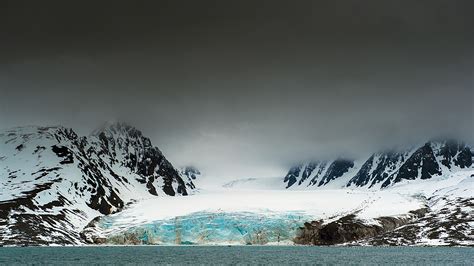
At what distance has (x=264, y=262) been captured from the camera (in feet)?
407

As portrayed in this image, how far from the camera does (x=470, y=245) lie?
198125 millimetres

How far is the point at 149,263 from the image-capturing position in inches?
4759

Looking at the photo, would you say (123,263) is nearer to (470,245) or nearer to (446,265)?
(446,265)

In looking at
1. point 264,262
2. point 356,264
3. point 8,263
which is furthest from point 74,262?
point 356,264

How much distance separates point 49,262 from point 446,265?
79.2 m

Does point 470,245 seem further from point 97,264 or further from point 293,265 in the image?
point 97,264

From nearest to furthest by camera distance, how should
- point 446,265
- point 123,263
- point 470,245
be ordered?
point 446,265
point 123,263
point 470,245

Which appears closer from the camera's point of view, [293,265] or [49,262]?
[293,265]

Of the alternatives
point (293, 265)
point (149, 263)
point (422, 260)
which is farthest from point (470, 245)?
point (149, 263)

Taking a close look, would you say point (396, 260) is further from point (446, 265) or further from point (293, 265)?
point (293, 265)

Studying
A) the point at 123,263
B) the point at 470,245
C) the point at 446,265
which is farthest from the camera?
the point at 470,245

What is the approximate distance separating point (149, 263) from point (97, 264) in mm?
10267

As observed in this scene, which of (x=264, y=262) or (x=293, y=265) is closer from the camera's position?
(x=293, y=265)

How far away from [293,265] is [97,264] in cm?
3857
